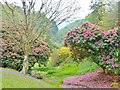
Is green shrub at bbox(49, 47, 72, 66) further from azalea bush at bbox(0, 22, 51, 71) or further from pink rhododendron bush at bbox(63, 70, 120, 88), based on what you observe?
pink rhododendron bush at bbox(63, 70, 120, 88)

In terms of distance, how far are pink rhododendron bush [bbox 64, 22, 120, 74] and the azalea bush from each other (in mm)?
5341

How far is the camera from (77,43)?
12.9 m

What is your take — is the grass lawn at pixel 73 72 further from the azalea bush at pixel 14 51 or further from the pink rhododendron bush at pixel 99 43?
the pink rhododendron bush at pixel 99 43

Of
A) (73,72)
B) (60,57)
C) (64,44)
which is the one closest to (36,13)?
(64,44)

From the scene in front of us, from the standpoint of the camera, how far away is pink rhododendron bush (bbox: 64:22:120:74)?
1184cm

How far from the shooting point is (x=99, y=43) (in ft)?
40.6

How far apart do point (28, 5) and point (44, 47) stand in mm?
5586

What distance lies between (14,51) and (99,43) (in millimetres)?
7464

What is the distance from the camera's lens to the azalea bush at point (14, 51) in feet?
58.0

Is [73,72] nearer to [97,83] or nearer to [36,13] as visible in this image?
[36,13]

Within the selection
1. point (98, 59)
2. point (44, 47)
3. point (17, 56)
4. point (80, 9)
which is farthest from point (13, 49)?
point (98, 59)

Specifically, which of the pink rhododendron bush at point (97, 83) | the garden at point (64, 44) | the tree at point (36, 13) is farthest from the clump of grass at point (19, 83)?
the tree at point (36, 13)

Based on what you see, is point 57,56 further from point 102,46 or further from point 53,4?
point 102,46

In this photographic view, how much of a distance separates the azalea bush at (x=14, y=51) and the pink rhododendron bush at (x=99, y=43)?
534cm
